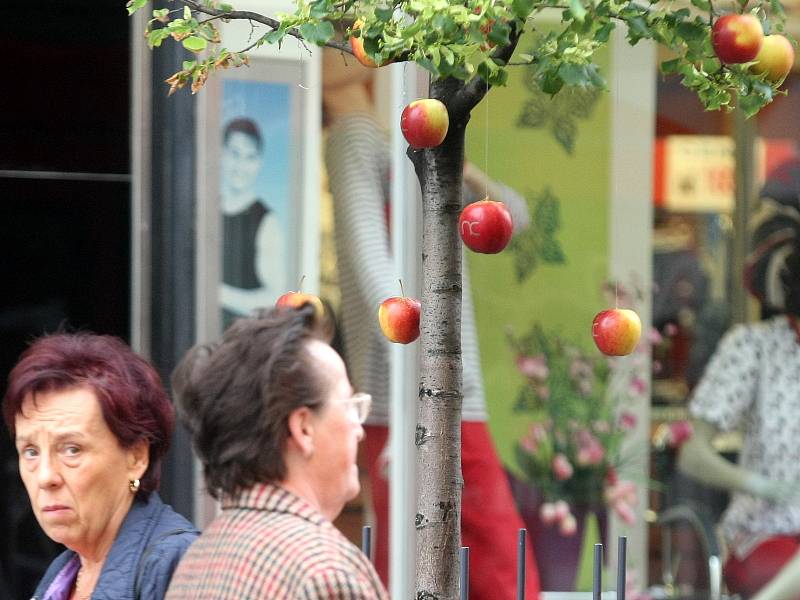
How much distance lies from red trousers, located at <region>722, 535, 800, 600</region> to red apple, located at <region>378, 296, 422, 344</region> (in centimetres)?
303

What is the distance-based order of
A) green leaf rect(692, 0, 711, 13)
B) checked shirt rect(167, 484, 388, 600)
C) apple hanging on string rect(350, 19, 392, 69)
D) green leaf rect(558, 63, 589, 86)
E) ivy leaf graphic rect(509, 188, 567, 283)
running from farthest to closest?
ivy leaf graphic rect(509, 188, 567, 283), apple hanging on string rect(350, 19, 392, 69), green leaf rect(692, 0, 711, 13), green leaf rect(558, 63, 589, 86), checked shirt rect(167, 484, 388, 600)

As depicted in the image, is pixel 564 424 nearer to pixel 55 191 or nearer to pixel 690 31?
pixel 55 191

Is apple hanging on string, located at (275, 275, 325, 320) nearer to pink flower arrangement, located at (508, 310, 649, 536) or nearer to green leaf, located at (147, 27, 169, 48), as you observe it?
green leaf, located at (147, 27, 169, 48)

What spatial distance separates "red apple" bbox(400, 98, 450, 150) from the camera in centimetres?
206

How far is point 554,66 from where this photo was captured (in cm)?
200

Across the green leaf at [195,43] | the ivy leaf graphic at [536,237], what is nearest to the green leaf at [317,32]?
the green leaf at [195,43]

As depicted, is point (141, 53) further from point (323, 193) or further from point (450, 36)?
point (450, 36)

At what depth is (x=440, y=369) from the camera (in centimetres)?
220

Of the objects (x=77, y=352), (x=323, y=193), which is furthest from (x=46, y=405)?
(x=323, y=193)

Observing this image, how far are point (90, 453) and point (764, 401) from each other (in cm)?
310

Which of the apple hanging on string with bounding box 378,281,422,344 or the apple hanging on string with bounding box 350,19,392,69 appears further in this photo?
the apple hanging on string with bounding box 378,281,422,344

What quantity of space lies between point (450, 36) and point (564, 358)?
306 cm

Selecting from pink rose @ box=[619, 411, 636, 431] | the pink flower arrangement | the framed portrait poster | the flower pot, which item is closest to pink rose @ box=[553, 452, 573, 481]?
the pink flower arrangement

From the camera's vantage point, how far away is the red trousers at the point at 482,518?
14.8ft
